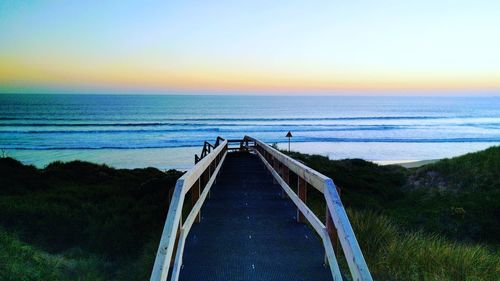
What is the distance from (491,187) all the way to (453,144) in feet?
99.1

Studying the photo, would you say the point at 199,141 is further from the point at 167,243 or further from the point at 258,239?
the point at 167,243

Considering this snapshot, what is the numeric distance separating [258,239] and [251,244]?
0.24m

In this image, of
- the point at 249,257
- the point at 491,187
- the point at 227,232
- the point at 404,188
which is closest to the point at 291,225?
the point at 227,232

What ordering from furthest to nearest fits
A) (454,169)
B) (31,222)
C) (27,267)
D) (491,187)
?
(454,169) → (491,187) → (31,222) → (27,267)

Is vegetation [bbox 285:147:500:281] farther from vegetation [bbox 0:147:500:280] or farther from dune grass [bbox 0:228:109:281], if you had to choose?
dune grass [bbox 0:228:109:281]

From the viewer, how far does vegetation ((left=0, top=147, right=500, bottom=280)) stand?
5.35 m

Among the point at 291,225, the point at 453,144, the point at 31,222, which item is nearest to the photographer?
the point at 291,225

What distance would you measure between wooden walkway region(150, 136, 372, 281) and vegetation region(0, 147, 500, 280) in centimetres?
83

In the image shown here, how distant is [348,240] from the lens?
10.5 feet

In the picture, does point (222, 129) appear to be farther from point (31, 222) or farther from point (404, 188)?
point (31, 222)

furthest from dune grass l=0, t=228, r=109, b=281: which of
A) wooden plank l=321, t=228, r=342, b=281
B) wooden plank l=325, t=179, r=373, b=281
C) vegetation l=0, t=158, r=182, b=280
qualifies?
wooden plank l=325, t=179, r=373, b=281

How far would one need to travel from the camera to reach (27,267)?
17.4ft

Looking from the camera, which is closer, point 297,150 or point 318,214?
point 318,214

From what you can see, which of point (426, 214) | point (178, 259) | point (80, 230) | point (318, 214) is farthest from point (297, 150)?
point (178, 259)
